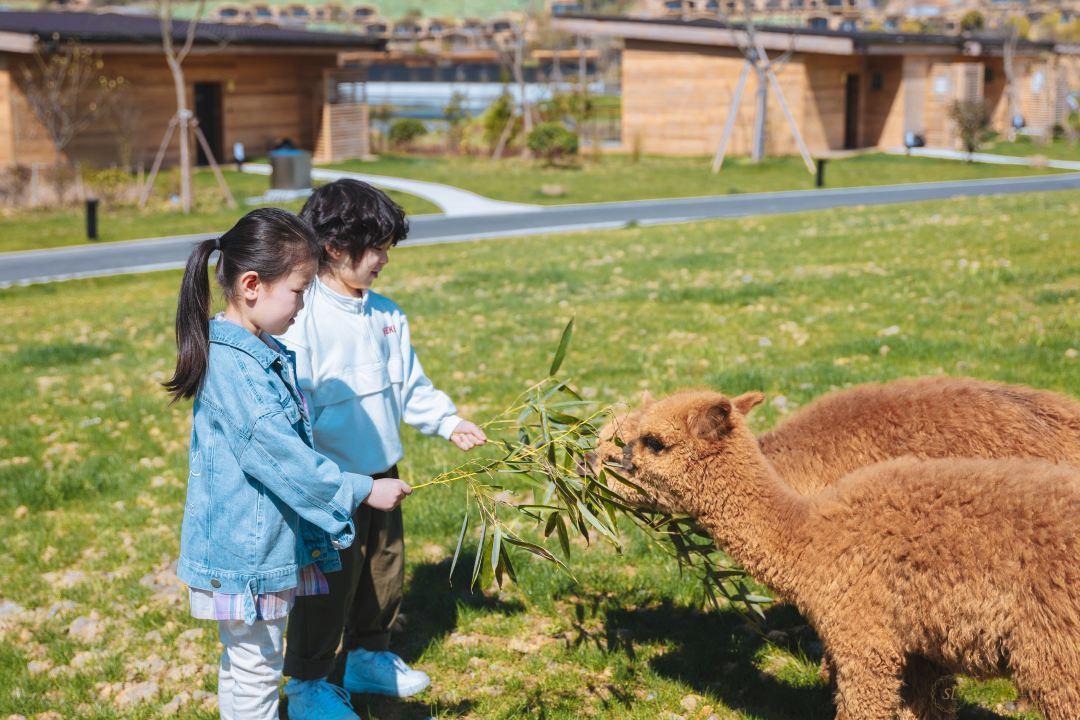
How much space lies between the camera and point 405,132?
45.4 meters

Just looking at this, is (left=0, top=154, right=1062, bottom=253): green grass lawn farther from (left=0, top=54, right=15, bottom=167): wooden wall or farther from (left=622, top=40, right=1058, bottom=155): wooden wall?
(left=0, top=54, right=15, bottom=167): wooden wall

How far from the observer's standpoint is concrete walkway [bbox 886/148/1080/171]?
1433 inches

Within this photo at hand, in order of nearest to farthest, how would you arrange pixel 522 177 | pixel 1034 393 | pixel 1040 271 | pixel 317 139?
pixel 1034 393 < pixel 1040 271 < pixel 522 177 < pixel 317 139

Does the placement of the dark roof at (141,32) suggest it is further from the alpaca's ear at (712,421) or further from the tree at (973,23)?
the tree at (973,23)

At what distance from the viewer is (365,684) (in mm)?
5098

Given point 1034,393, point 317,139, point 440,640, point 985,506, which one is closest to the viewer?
point 985,506

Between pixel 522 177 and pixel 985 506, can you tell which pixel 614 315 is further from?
pixel 522 177

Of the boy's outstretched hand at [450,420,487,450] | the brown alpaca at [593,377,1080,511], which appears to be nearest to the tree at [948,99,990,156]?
the brown alpaca at [593,377,1080,511]

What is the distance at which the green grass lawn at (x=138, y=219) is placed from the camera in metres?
24.8

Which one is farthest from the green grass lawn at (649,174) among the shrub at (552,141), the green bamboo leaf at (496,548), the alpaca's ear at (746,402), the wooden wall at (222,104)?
the green bamboo leaf at (496,548)

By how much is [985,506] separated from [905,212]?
1679cm

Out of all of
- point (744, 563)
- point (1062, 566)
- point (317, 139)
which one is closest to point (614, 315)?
point (744, 563)

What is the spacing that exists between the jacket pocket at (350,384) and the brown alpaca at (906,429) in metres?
1.05

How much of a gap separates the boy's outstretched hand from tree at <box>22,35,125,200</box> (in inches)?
1141
